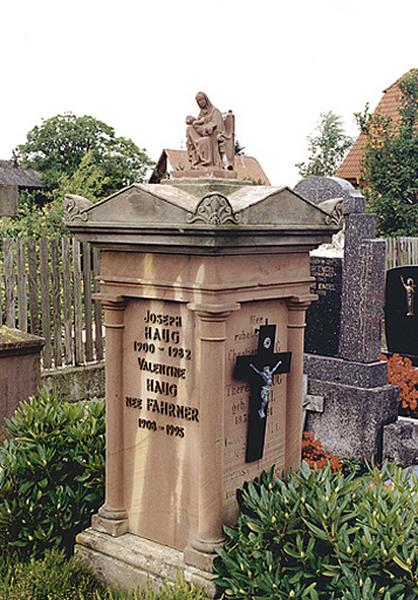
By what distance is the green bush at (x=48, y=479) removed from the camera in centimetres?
500

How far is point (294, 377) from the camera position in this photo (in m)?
4.97

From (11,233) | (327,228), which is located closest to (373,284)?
(327,228)

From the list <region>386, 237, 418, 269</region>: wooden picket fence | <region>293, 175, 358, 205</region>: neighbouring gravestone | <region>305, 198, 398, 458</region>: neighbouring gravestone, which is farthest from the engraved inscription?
<region>386, 237, 418, 269</region>: wooden picket fence

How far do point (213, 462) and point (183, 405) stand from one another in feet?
1.23

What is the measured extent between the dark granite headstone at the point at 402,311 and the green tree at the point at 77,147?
3077cm

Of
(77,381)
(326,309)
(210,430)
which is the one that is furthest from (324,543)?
(77,381)

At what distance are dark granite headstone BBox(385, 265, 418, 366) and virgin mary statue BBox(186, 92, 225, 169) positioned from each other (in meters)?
5.90

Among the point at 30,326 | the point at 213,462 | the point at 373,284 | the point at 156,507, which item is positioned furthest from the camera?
the point at 30,326

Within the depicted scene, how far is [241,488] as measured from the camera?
4648 millimetres

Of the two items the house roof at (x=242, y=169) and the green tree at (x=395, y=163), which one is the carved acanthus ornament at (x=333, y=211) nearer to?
the green tree at (x=395, y=163)

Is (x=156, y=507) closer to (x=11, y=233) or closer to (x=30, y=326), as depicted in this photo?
(x=30, y=326)

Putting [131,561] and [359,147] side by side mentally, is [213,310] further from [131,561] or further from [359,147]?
[359,147]

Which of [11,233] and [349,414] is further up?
[11,233]

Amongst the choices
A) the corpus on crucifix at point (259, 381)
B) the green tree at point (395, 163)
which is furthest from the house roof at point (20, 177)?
the corpus on crucifix at point (259, 381)
